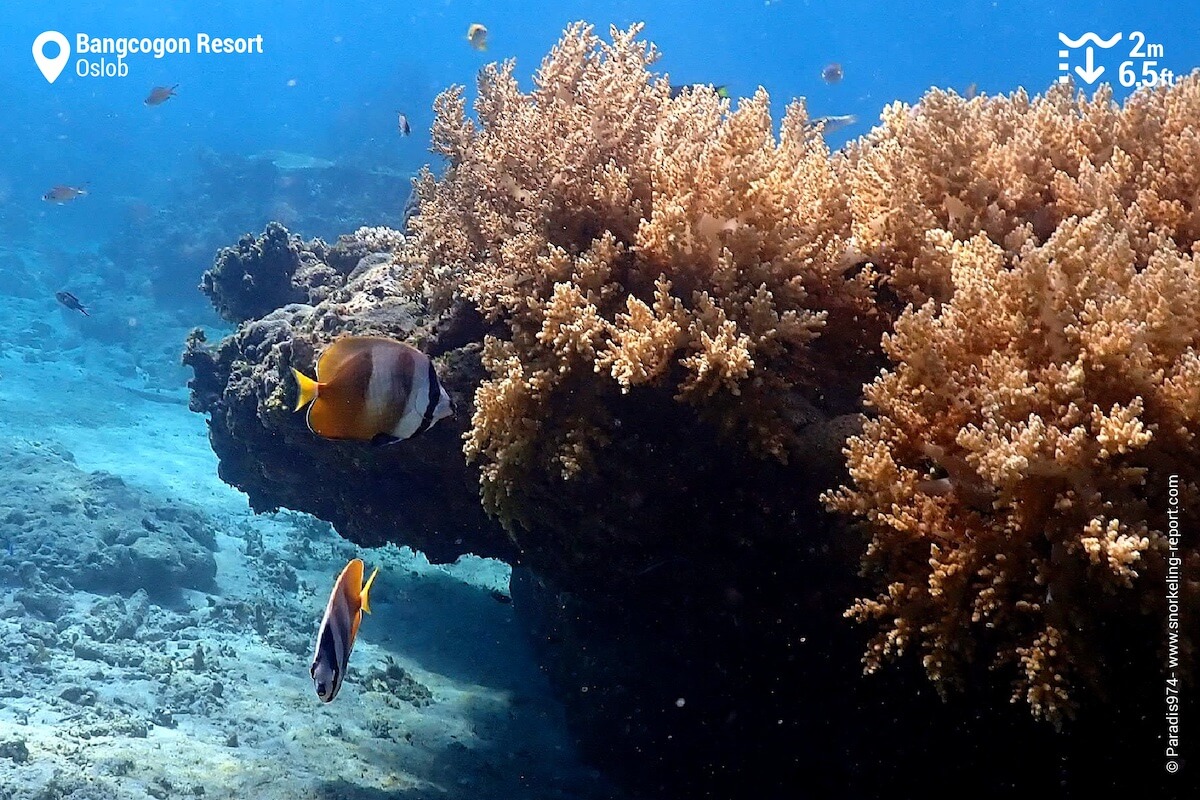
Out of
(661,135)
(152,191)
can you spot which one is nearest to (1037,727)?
(661,135)

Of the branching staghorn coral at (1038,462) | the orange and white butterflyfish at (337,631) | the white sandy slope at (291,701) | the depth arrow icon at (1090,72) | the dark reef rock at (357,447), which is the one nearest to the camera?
the branching staghorn coral at (1038,462)

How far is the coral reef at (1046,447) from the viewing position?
2156 mm

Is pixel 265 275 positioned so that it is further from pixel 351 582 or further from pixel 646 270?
pixel 351 582

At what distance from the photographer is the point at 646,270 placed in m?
3.42

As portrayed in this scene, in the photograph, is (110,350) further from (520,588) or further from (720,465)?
(720,465)

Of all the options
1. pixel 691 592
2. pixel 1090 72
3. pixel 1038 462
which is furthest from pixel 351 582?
pixel 1090 72

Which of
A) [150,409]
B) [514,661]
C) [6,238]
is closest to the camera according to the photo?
[514,661]

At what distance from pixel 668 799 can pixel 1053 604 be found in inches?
150

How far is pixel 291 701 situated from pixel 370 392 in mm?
5407

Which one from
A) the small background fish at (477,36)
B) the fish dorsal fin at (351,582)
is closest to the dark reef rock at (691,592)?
the fish dorsal fin at (351,582)

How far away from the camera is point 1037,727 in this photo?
2734mm

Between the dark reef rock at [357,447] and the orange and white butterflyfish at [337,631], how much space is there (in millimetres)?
1660

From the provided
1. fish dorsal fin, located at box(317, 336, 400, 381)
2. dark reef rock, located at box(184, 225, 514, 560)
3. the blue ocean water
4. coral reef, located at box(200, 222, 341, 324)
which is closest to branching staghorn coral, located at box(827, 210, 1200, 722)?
fish dorsal fin, located at box(317, 336, 400, 381)

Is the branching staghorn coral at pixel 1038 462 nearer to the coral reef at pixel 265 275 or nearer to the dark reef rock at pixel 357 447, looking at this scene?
the dark reef rock at pixel 357 447
